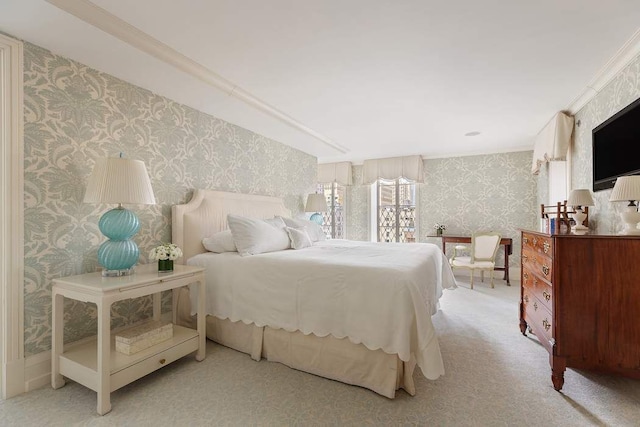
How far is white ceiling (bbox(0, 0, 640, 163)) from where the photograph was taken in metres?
1.73

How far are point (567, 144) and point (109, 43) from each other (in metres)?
4.46

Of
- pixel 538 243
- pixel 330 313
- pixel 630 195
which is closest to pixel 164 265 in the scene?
pixel 330 313

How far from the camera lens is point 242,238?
8.83ft

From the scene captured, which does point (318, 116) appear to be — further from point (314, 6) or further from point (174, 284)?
point (174, 284)

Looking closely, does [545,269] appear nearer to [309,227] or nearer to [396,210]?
[309,227]

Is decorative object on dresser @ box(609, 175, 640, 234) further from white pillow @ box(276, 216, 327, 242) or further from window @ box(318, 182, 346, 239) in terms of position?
window @ box(318, 182, 346, 239)

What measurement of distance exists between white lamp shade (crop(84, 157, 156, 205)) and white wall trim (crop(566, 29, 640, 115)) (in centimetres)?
349

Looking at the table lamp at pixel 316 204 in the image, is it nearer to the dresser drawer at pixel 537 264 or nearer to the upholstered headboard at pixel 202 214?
the upholstered headboard at pixel 202 214

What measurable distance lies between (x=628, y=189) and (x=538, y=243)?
2.13 ft

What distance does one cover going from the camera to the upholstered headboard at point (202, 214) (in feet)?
9.17

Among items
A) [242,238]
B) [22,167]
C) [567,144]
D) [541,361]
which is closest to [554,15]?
[567,144]

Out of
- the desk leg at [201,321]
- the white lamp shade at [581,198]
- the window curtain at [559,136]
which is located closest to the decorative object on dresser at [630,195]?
the white lamp shade at [581,198]

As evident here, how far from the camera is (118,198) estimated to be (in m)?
1.85

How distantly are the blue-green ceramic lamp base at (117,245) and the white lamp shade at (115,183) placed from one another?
0.18 meters
